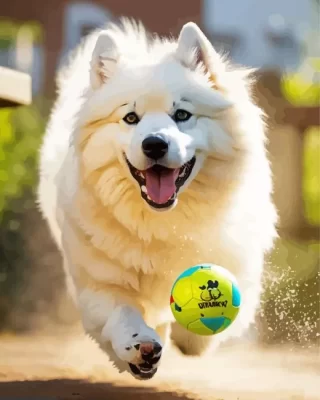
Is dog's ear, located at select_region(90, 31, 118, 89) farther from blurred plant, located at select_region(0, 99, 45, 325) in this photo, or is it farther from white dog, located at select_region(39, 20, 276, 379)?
blurred plant, located at select_region(0, 99, 45, 325)

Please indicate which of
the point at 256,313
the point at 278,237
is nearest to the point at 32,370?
the point at 256,313

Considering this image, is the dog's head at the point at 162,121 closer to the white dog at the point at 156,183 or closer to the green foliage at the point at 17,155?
the white dog at the point at 156,183

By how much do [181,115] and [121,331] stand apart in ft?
2.49

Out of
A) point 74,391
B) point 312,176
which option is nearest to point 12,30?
point 312,176

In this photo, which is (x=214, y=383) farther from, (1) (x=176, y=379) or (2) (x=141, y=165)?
(2) (x=141, y=165)

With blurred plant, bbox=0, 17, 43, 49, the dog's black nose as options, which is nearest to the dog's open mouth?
the dog's black nose

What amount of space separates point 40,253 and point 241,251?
0.93 metres

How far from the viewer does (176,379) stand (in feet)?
8.20

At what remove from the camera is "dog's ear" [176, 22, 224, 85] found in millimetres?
2350

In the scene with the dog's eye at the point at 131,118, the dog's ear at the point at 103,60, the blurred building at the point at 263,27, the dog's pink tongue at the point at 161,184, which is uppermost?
the blurred building at the point at 263,27

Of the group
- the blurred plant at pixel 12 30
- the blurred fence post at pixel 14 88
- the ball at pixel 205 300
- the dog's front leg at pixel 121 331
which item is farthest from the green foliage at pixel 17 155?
the ball at pixel 205 300

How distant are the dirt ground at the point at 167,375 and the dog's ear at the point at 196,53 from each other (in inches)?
42.9

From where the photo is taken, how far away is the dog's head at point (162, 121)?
2271 millimetres

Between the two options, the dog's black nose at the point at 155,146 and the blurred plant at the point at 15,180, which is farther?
the blurred plant at the point at 15,180
